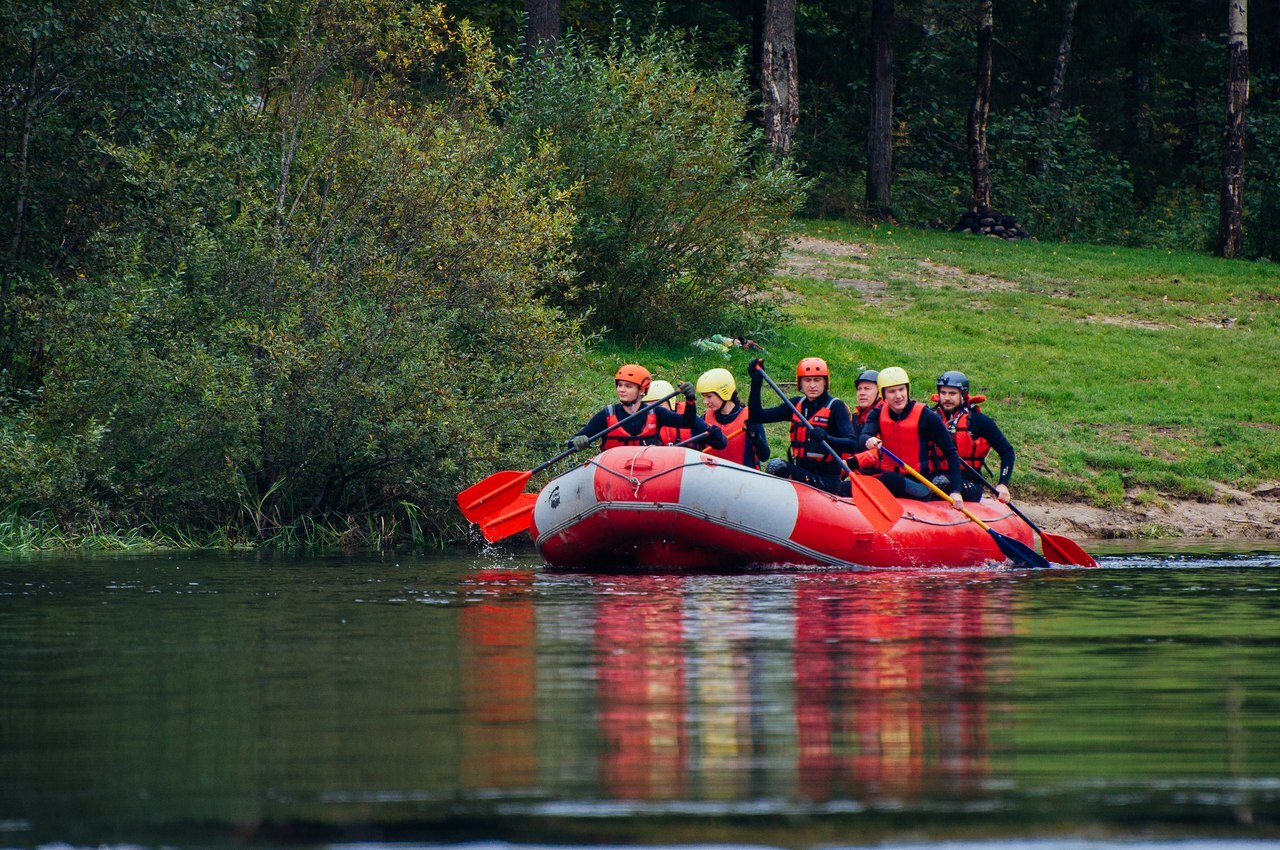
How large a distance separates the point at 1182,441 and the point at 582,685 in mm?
16064

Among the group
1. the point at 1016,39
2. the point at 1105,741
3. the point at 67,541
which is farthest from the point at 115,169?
the point at 1016,39

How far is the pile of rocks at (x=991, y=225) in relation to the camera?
35.4 meters

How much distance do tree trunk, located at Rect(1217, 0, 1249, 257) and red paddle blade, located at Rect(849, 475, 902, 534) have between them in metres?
22.8

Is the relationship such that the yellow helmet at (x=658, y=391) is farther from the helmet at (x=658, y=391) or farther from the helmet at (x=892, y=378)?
the helmet at (x=892, y=378)

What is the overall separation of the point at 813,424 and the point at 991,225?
23.1 metres

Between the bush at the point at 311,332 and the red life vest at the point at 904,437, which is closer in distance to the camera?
the red life vest at the point at 904,437

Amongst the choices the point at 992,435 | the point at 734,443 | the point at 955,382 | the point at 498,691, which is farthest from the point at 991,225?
the point at 498,691

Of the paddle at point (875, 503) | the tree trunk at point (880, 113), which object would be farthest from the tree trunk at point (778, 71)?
the paddle at point (875, 503)

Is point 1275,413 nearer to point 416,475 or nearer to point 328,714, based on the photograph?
point 416,475

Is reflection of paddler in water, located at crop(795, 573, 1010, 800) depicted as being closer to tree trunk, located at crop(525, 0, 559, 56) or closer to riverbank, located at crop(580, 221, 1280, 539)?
riverbank, located at crop(580, 221, 1280, 539)

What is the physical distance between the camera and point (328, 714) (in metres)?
5.53

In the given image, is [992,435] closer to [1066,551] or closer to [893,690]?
[1066,551]

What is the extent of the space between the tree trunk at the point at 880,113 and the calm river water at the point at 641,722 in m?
25.7

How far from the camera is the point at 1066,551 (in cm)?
1366
